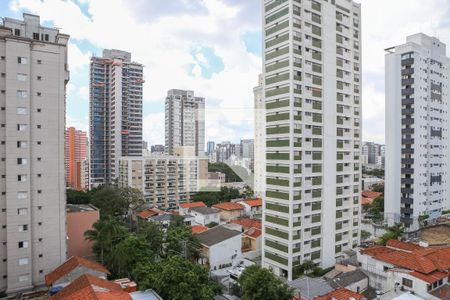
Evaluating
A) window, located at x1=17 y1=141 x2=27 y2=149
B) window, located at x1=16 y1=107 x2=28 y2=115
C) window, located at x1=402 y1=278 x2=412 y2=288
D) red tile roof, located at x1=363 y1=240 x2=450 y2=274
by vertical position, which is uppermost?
window, located at x1=16 y1=107 x2=28 y2=115

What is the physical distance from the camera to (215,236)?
18109 millimetres

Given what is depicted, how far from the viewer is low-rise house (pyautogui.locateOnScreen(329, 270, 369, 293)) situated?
1161 cm

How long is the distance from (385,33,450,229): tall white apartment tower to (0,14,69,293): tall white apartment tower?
81.0ft

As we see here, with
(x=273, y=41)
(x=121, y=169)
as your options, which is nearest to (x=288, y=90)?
(x=273, y=41)

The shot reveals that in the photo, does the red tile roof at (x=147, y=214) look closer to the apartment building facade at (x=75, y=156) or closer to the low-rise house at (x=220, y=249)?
the low-rise house at (x=220, y=249)

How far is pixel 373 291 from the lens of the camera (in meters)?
11.9

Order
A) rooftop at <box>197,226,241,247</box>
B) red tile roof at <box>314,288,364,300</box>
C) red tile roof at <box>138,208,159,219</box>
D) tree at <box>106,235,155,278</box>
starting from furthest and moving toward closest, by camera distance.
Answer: red tile roof at <box>138,208,159,219</box>, rooftop at <box>197,226,241,247</box>, tree at <box>106,235,155,278</box>, red tile roof at <box>314,288,364,300</box>

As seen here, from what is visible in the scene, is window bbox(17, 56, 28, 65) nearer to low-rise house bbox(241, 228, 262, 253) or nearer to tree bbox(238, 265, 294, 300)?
tree bbox(238, 265, 294, 300)

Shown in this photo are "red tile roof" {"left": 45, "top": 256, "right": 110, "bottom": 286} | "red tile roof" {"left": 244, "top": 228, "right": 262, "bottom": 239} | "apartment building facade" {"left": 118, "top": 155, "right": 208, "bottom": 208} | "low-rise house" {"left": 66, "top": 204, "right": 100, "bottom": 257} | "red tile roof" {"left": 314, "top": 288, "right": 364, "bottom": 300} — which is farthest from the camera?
"apartment building facade" {"left": 118, "top": 155, "right": 208, "bottom": 208}

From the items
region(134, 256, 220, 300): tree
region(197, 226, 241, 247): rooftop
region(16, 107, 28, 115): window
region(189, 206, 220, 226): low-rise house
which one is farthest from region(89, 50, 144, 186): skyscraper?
region(134, 256, 220, 300): tree

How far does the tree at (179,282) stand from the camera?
9867mm

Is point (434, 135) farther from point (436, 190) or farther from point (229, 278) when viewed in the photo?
point (229, 278)

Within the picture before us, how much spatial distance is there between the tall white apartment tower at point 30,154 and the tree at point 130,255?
340cm

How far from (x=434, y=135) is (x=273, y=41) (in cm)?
1900
